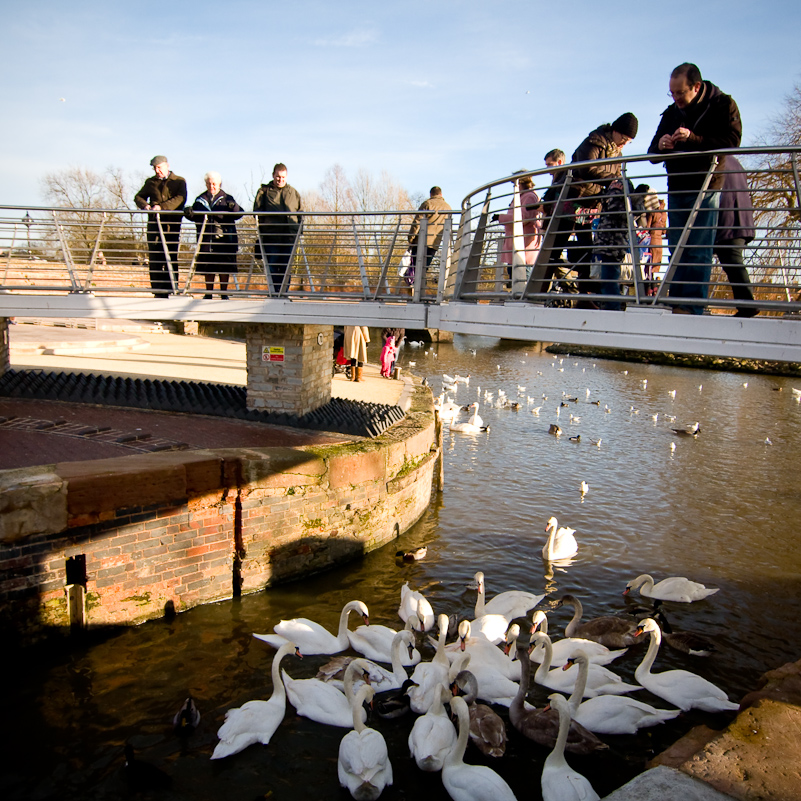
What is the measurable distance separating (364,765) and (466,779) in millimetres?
718

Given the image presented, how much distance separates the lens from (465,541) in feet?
30.1

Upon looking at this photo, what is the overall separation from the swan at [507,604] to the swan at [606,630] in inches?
19.5

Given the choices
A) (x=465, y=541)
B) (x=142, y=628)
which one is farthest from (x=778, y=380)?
(x=142, y=628)

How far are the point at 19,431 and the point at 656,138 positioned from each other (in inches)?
294

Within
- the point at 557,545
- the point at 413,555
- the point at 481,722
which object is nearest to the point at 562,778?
the point at 481,722

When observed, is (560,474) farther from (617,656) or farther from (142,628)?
(142,628)

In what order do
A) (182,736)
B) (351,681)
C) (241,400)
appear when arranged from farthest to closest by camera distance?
(241,400) → (351,681) → (182,736)

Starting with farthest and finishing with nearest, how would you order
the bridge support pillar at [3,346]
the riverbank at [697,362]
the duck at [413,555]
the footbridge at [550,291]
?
the riverbank at [697,362] < the bridge support pillar at [3,346] < the duck at [413,555] < the footbridge at [550,291]

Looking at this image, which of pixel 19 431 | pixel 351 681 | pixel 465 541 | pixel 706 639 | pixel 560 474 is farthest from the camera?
pixel 560 474

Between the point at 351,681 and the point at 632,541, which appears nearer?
the point at 351,681

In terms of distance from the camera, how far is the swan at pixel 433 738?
476cm

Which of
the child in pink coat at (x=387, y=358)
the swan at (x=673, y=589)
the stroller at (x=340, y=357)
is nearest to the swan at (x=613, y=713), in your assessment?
the swan at (x=673, y=589)

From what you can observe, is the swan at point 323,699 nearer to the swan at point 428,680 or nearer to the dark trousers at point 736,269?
the swan at point 428,680

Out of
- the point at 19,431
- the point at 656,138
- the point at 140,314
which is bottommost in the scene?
the point at 19,431
